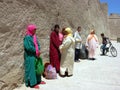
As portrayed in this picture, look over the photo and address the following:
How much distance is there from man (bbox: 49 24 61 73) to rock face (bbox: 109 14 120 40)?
127ft

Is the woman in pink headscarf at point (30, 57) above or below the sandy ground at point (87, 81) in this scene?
above

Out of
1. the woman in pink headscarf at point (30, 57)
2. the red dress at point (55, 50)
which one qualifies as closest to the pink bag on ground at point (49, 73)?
the red dress at point (55, 50)

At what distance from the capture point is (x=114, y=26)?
48.6m

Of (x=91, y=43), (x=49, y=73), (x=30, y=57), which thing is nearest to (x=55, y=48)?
(x=49, y=73)

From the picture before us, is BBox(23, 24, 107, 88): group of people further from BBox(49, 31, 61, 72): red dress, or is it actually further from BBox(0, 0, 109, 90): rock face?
BBox(0, 0, 109, 90): rock face

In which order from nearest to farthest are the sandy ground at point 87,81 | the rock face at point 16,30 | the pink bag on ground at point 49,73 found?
1. the rock face at point 16,30
2. the sandy ground at point 87,81
3. the pink bag on ground at point 49,73

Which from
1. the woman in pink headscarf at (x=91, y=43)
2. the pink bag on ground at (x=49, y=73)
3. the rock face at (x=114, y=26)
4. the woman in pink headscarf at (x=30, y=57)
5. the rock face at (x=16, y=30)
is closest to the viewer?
the rock face at (x=16, y=30)

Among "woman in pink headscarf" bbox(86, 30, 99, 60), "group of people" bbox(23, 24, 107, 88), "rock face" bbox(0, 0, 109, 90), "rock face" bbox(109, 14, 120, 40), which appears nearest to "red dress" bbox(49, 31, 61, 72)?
"group of people" bbox(23, 24, 107, 88)

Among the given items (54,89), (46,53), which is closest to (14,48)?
(54,89)

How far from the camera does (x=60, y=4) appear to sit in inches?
394

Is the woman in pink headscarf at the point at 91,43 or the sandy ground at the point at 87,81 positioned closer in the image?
the sandy ground at the point at 87,81

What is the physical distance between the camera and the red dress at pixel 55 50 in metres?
7.93

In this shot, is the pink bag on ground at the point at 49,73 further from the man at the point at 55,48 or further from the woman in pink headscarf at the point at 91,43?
the woman in pink headscarf at the point at 91,43

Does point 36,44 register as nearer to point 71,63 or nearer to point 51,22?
point 71,63
